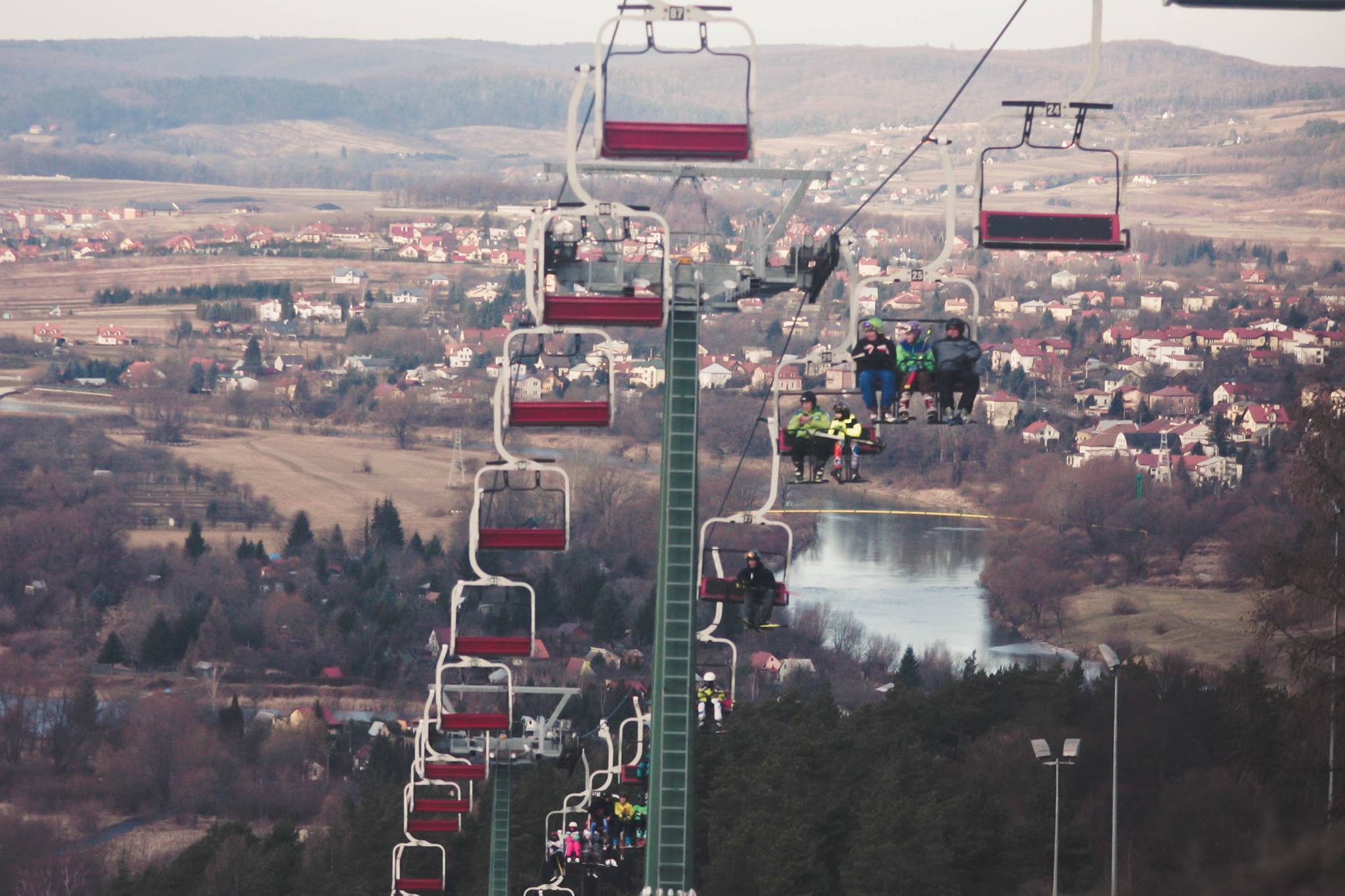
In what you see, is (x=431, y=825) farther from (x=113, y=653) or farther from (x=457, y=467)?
(x=457, y=467)

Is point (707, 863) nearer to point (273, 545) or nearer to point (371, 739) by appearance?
point (371, 739)

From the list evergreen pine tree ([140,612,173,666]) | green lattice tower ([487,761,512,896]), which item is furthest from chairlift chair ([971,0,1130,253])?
evergreen pine tree ([140,612,173,666])

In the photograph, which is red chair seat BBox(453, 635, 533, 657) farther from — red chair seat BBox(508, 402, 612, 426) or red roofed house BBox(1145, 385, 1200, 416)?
red roofed house BBox(1145, 385, 1200, 416)

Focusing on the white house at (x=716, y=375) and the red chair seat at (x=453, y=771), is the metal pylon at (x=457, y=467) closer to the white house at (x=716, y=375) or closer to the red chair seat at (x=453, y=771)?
the white house at (x=716, y=375)

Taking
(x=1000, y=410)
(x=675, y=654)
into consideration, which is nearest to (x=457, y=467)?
(x=1000, y=410)

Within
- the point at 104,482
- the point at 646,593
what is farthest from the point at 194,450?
the point at 646,593

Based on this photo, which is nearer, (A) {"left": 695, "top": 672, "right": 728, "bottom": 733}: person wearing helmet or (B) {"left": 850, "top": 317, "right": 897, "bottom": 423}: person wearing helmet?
(B) {"left": 850, "top": 317, "right": 897, "bottom": 423}: person wearing helmet

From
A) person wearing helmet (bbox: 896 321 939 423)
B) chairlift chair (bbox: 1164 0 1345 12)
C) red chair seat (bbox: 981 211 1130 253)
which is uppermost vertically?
chairlift chair (bbox: 1164 0 1345 12)
